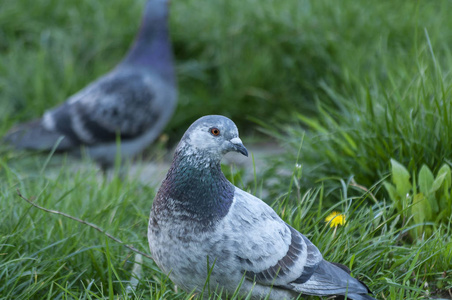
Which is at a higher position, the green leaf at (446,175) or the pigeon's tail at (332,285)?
the green leaf at (446,175)

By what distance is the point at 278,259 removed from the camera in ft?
7.47

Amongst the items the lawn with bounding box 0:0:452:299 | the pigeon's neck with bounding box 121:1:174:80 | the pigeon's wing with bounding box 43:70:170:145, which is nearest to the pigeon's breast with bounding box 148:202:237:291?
the lawn with bounding box 0:0:452:299

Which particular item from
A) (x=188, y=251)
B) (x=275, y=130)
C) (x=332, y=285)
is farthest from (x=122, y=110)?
(x=332, y=285)

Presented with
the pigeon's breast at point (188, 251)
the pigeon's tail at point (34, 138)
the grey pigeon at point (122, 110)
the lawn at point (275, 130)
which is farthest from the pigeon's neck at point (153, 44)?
the pigeon's breast at point (188, 251)

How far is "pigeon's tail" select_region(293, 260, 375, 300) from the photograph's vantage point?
2.28 meters

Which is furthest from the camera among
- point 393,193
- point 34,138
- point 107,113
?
point 107,113

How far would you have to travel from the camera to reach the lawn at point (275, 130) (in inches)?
103

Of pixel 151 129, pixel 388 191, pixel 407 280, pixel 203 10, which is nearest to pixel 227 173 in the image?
pixel 388 191

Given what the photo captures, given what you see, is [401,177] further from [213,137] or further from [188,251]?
[188,251]

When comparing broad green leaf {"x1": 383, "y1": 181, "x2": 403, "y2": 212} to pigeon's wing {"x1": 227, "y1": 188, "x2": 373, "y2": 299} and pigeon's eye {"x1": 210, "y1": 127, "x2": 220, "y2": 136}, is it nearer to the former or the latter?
pigeon's wing {"x1": 227, "y1": 188, "x2": 373, "y2": 299}

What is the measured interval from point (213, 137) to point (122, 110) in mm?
2799

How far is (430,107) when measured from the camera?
3.18 m

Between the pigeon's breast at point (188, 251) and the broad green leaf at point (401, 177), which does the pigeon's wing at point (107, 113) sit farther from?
the pigeon's breast at point (188, 251)

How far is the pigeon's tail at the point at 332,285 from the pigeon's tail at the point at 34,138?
2743mm
